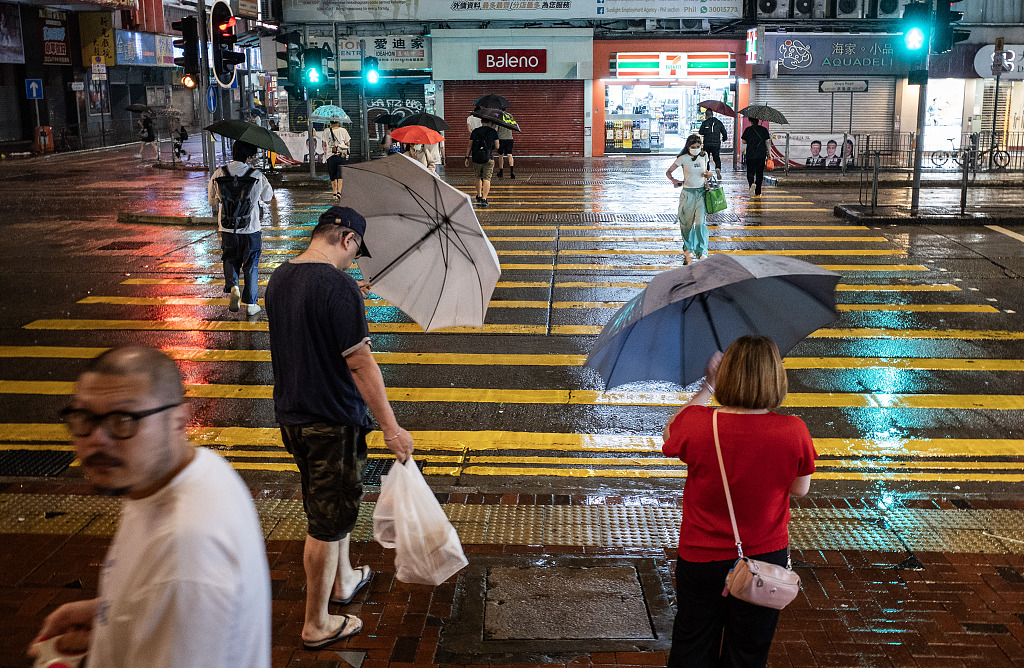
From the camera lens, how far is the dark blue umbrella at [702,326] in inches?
156

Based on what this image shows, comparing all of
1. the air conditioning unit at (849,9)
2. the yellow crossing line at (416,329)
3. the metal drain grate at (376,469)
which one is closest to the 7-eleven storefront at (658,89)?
the air conditioning unit at (849,9)

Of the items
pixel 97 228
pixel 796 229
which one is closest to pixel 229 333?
pixel 97 228

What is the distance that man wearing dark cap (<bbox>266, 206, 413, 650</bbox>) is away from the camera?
4.20 metres

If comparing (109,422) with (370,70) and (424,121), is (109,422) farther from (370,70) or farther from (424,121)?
(370,70)

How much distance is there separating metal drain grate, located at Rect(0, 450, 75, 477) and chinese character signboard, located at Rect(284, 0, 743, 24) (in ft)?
95.1

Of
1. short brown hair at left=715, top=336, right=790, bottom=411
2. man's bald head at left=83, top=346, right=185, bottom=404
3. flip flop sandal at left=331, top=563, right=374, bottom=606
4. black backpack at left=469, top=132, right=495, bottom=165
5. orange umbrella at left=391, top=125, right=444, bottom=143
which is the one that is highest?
orange umbrella at left=391, top=125, right=444, bottom=143

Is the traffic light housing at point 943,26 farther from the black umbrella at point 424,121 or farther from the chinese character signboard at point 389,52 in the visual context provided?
the chinese character signboard at point 389,52

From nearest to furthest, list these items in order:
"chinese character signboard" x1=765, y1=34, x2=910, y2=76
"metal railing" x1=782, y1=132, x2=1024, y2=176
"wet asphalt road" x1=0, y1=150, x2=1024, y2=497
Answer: "wet asphalt road" x1=0, y1=150, x2=1024, y2=497 < "metal railing" x1=782, y1=132, x2=1024, y2=176 < "chinese character signboard" x1=765, y1=34, x2=910, y2=76

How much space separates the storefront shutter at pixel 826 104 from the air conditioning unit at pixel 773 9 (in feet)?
6.97

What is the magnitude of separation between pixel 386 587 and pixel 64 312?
798cm

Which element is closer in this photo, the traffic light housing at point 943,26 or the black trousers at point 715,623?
the black trousers at point 715,623

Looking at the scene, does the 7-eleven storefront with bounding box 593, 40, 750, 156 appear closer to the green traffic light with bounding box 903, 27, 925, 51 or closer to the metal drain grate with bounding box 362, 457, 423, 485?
the green traffic light with bounding box 903, 27, 925, 51

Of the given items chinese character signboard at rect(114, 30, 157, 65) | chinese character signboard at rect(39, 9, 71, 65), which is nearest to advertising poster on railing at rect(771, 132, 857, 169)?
chinese character signboard at rect(39, 9, 71, 65)

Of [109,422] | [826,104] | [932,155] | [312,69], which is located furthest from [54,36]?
[109,422]
